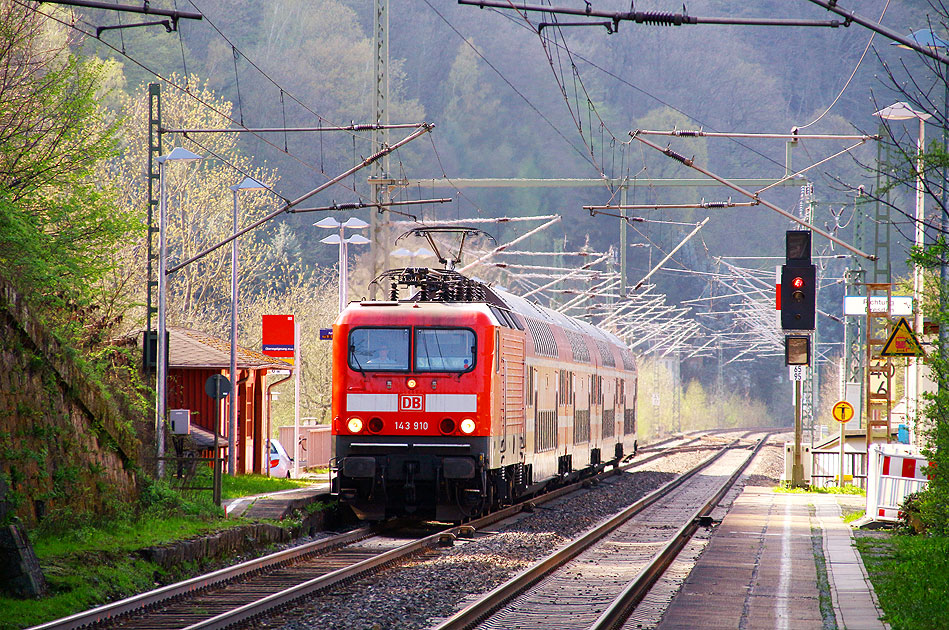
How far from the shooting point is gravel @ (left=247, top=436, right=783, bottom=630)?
404 inches

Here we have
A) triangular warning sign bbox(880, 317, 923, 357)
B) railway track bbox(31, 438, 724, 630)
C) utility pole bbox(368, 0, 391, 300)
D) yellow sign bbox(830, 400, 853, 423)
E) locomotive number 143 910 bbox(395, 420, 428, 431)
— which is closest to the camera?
railway track bbox(31, 438, 724, 630)

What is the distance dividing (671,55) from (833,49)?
14035 millimetres

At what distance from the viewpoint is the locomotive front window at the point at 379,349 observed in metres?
17.2

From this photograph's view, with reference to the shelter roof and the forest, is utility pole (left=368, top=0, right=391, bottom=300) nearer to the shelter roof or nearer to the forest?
the shelter roof

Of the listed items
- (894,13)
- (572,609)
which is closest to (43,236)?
(572,609)

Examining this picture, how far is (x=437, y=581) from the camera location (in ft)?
40.3

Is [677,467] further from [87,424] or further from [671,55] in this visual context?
[671,55]

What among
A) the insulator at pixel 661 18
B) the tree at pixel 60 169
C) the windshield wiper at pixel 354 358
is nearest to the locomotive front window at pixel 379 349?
the windshield wiper at pixel 354 358

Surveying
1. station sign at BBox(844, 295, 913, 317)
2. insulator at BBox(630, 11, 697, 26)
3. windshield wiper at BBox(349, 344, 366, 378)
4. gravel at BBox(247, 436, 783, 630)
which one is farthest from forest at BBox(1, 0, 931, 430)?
insulator at BBox(630, 11, 697, 26)

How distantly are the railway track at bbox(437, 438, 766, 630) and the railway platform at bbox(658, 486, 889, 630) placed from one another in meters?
0.49

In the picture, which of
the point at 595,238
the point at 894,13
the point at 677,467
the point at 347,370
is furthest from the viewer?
the point at 595,238

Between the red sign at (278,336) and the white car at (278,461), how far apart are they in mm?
4643

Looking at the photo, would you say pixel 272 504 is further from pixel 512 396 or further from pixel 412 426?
pixel 512 396

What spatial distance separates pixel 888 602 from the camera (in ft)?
34.2
